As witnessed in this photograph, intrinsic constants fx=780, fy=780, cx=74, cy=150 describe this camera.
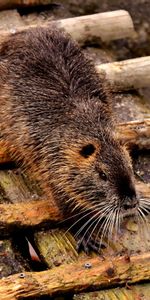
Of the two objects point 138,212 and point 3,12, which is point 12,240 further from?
point 3,12

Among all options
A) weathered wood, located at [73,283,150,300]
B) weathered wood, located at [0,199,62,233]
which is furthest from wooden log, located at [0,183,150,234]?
weathered wood, located at [73,283,150,300]

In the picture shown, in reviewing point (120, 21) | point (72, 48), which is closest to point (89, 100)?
point (72, 48)

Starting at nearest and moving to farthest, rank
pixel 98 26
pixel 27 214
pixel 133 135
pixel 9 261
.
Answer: pixel 9 261
pixel 27 214
pixel 133 135
pixel 98 26

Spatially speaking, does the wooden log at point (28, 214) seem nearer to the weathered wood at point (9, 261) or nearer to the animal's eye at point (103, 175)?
the weathered wood at point (9, 261)

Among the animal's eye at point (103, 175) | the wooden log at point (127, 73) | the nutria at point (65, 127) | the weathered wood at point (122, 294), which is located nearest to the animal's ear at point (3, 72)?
the nutria at point (65, 127)

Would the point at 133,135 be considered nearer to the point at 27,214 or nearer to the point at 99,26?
the point at 27,214

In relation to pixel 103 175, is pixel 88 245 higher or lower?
lower

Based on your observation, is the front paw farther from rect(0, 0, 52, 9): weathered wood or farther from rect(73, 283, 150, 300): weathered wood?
rect(0, 0, 52, 9): weathered wood

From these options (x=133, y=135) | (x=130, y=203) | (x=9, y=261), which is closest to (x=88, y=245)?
(x=130, y=203)
